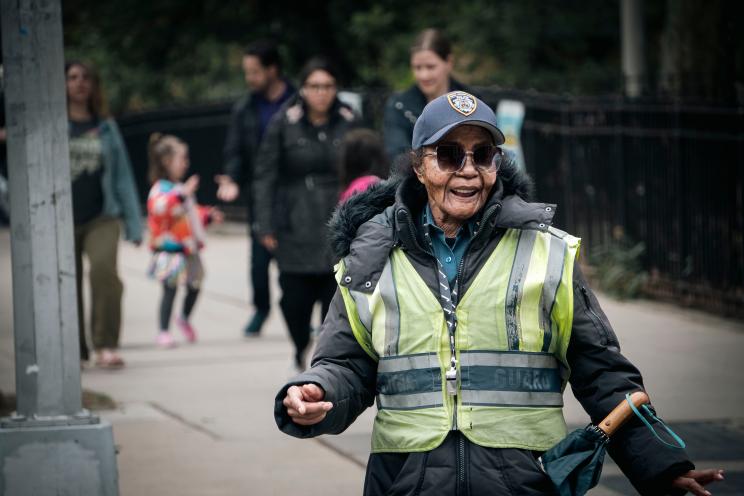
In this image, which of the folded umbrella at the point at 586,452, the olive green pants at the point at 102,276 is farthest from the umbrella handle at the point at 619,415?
the olive green pants at the point at 102,276

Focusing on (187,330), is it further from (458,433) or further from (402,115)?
(458,433)

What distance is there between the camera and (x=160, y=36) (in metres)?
22.5

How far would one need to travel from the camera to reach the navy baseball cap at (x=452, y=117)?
3521mm

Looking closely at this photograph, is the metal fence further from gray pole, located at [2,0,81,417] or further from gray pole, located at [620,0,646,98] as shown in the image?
gray pole, located at [2,0,81,417]

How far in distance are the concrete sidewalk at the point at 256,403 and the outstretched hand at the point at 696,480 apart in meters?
2.40

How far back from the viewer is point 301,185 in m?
8.23

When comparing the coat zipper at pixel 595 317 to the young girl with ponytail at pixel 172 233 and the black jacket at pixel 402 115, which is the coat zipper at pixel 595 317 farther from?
the young girl with ponytail at pixel 172 233

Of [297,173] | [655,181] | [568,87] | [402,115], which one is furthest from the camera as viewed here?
[568,87]

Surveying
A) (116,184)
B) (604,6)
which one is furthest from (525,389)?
(604,6)

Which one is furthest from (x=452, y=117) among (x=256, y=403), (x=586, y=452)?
(x=256, y=403)

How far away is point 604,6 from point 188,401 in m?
11.8

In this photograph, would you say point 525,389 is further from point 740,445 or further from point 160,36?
point 160,36

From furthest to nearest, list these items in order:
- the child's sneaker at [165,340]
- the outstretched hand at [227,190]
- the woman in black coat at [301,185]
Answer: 1. the child's sneaker at [165,340]
2. the outstretched hand at [227,190]
3. the woman in black coat at [301,185]

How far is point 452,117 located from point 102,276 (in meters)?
5.60
